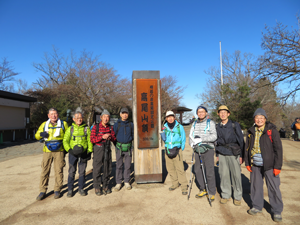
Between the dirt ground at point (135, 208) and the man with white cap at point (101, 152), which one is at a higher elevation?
the man with white cap at point (101, 152)

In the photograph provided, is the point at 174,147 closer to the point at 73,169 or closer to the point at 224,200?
the point at 224,200

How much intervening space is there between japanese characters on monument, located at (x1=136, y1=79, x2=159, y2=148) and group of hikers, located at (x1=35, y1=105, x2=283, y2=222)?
313 mm

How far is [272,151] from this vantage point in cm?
295

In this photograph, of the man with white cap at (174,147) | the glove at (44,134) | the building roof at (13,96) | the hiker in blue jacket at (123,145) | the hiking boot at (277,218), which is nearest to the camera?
the hiking boot at (277,218)

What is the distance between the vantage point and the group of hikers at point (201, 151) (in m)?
3.00

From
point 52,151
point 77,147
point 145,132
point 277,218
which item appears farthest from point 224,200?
point 52,151

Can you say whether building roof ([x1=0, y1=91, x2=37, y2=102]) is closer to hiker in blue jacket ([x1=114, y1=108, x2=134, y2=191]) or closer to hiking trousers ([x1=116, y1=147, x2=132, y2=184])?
hiker in blue jacket ([x1=114, y1=108, x2=134, y2=191])

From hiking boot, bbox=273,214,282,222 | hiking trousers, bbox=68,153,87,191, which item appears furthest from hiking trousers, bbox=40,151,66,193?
hiking boot, bbox=273,214,282,222

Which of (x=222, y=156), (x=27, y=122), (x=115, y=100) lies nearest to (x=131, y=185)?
(x=222, y=156)

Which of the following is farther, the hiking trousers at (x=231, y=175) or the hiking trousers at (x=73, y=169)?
the hiking trousers at (x=73, y=169)

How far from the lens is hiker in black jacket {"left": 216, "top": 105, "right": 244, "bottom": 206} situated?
3.36 m

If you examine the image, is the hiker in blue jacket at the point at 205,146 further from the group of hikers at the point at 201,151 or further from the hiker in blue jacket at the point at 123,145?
the hiker in blue jacket at the point at 123,145

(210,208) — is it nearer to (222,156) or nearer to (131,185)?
(222,156)

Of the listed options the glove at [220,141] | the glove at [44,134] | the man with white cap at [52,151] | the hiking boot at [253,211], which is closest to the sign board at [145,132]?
the glove at [220,141]
